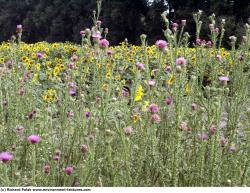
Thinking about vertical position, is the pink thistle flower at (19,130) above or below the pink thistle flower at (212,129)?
below

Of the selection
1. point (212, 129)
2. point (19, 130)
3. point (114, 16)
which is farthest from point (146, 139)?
point (114, 16)

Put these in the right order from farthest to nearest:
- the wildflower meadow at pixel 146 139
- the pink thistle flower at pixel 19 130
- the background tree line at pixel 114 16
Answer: the background tree line at pixel 114 16
the pink thistle flower at pixel 19 130
the wildflower meadow at pixel 146 139

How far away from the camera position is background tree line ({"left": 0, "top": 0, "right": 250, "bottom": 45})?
18172 mm

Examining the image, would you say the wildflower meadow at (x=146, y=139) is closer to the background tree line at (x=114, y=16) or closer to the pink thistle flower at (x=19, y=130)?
the pink thistle flower at (x=19, y=130)

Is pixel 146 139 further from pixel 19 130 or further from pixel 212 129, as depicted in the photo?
pixel 19 130

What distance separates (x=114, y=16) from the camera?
20.4 m

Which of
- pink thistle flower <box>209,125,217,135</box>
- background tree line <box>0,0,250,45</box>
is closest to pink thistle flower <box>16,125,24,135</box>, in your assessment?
pink thistle flower <box>209,125,217,135</box>

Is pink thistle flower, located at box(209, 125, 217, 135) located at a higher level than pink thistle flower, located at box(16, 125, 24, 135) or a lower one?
higher

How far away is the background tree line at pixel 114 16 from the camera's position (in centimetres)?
1817

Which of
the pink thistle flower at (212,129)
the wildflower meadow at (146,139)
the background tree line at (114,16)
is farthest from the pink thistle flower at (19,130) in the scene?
the background tree line at (114,16)

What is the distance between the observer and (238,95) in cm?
239

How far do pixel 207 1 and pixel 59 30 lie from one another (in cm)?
774

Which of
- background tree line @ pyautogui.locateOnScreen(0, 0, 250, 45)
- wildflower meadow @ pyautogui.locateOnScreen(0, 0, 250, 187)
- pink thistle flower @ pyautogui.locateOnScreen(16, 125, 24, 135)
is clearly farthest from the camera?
background tree line @ pyautogui.locateOnScreen(0, 0, 250, 45)

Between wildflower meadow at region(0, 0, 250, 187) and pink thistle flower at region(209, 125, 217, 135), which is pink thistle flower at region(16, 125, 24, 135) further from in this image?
pink thistle flower at region(209, 125, 217, 135)
